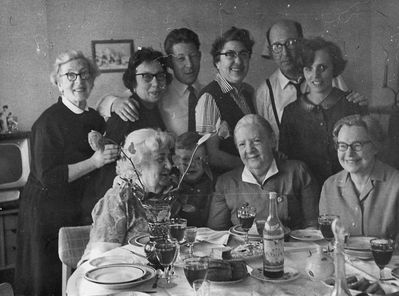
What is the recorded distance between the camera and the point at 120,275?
206 centimetres

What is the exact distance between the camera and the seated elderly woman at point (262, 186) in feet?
9.86

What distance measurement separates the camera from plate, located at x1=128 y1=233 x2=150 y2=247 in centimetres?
248

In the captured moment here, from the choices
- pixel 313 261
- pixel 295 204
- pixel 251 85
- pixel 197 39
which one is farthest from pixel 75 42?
pixel 313 261

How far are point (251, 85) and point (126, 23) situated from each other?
70 centimetres

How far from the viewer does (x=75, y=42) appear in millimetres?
2883

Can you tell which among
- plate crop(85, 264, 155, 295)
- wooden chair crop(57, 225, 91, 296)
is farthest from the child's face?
plate crop(85, 264, 155, 295)

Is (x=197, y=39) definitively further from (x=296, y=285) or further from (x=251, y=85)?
(x=296, y=285)

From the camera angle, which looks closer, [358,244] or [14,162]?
[358,244]

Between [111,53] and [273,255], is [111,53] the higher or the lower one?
the higher one

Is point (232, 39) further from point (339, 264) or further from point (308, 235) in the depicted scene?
point (339, 264)

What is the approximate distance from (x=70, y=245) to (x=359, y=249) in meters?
1.30

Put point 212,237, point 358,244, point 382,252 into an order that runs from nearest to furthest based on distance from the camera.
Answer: point 382,252
point 358,244
point 212,237

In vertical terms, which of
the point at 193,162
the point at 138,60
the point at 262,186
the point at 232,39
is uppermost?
the point at 232,39

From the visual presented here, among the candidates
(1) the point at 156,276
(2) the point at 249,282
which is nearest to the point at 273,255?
(2) the point at 249,282
